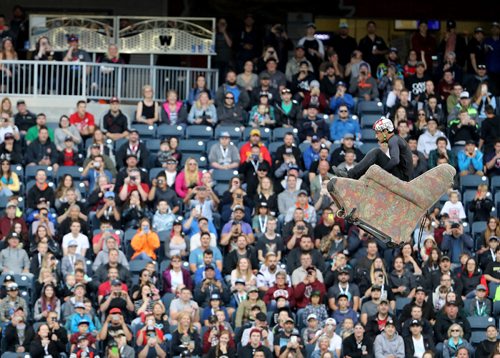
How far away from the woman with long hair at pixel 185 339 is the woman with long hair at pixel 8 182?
14.0ft

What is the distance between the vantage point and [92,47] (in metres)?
31.6

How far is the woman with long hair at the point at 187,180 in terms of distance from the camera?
92.4 ft

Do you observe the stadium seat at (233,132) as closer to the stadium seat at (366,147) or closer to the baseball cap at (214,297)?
the stadium seat at (366,147)

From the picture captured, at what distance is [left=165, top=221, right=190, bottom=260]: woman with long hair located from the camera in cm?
2691

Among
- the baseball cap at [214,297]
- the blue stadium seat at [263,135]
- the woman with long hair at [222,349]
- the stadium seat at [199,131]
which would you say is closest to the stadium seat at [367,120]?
the blue stadium seat at [263,135]

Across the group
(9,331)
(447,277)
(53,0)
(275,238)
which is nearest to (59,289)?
(9,331)

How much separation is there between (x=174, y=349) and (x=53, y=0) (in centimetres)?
1098

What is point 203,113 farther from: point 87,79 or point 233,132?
point 87,79

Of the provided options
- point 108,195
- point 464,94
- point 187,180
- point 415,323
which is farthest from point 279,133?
point 415,323

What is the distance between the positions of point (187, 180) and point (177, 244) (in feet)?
5.11

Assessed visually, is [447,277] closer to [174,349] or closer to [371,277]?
[371,277]

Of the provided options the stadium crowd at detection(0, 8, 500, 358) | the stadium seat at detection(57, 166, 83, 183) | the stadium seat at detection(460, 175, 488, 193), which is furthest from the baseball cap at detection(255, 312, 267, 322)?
the stadium seat at detection(460, 175, 488, 193)

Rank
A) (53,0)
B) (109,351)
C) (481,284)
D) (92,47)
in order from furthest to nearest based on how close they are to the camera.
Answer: (53,0) → (92,47) → (481,284) → (109,351)

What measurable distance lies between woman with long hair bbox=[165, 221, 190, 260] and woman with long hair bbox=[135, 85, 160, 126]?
3353 millimetres
